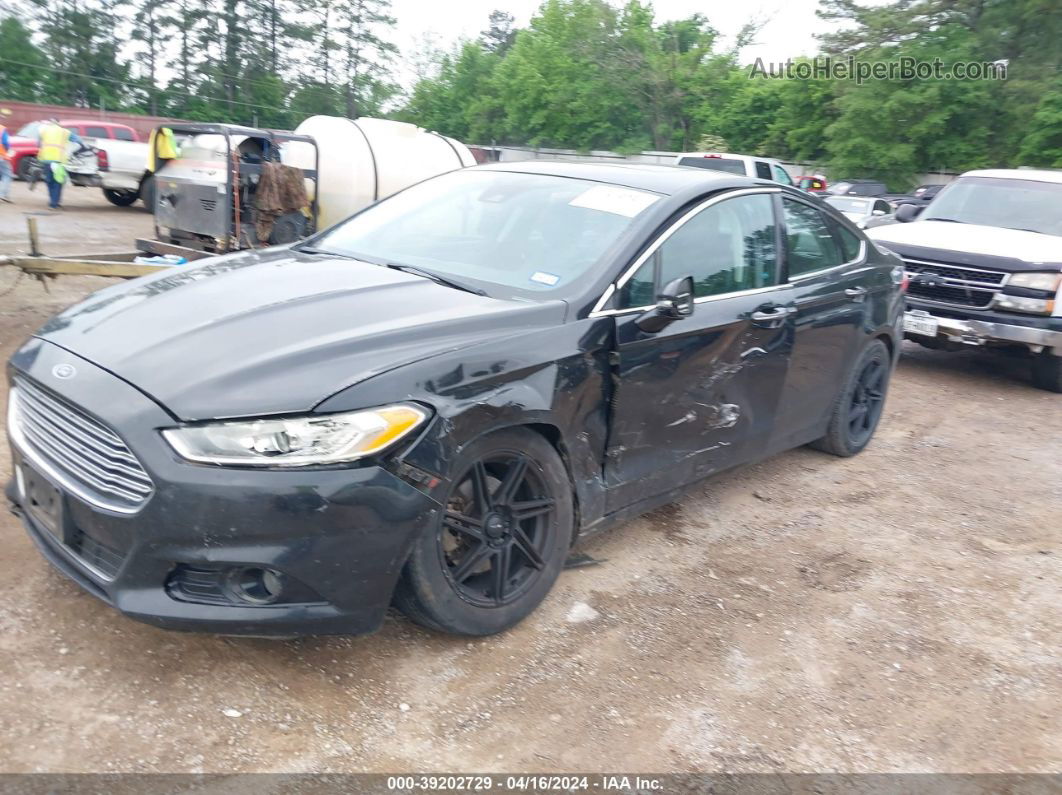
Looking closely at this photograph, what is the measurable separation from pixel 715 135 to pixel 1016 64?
12.4m

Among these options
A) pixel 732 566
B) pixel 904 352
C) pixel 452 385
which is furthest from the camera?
pixel 904 352

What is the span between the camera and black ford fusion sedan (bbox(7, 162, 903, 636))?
264cm

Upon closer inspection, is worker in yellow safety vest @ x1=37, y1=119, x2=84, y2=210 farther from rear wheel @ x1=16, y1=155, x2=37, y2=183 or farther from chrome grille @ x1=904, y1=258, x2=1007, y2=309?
chrome grille @ x1=904, y1=258, x2=1007, y2=309

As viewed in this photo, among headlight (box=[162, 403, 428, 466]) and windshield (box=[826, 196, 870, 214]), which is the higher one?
windshield (box=[826, 196, 870, 214])

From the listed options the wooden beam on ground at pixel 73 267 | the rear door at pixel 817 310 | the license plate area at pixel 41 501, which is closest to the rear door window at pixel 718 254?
the rear door at pixel 817 310

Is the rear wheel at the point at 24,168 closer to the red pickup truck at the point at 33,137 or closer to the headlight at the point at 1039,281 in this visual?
the red pickup truck at the point at 33,137

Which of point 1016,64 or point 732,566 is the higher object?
point 1016,64

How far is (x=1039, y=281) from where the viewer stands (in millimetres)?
7414

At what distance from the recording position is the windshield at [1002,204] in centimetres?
848

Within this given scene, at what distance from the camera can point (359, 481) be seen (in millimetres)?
2680

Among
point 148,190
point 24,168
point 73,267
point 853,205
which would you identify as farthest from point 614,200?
point 24,168

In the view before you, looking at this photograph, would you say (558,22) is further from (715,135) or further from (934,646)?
(934,646)

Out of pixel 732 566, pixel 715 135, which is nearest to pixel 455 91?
pixel 715 135

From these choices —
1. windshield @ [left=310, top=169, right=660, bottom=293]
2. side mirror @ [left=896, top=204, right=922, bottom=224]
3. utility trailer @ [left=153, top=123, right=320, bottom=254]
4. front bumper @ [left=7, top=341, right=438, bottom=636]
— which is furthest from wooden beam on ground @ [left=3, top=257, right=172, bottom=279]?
side mirror @ [left=896, top=204, right=922, bottom=224]
